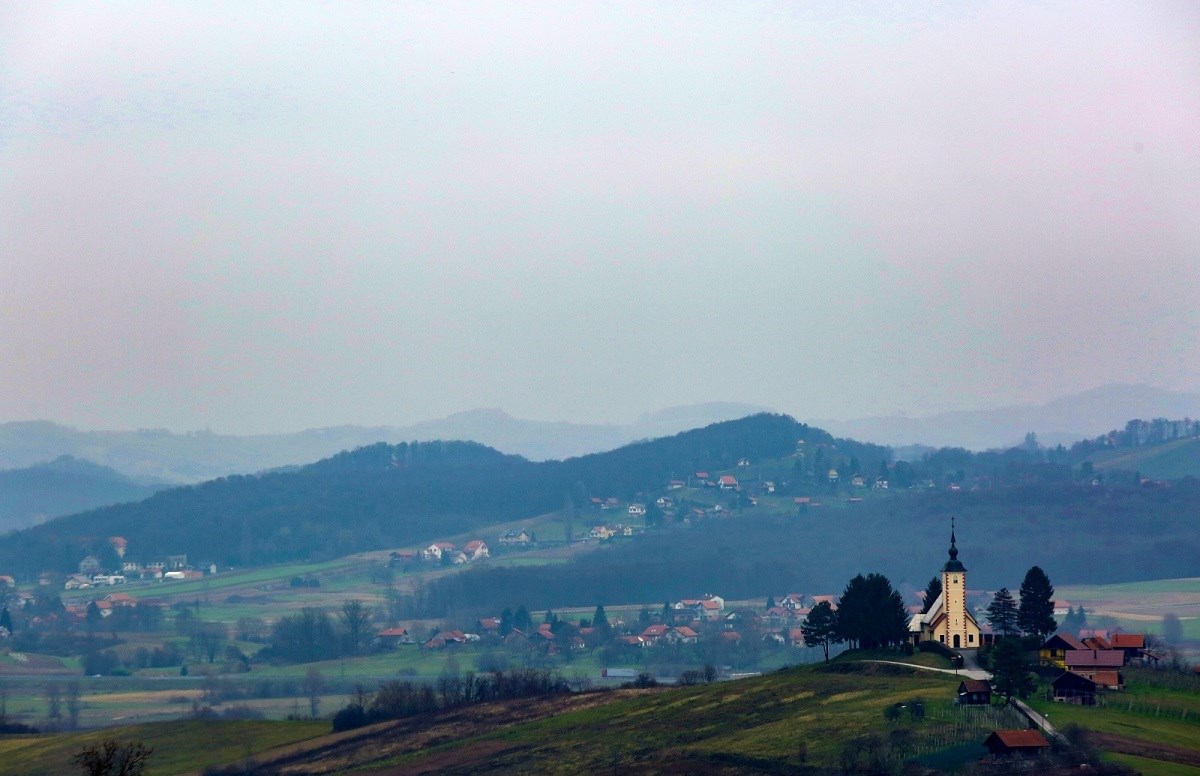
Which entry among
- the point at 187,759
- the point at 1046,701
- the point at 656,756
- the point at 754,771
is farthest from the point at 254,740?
the point at 1046,701

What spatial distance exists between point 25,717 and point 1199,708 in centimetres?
10312

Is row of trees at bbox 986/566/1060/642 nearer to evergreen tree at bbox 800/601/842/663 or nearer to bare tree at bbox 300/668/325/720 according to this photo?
evergreen tree at bbox 800/601/842/663

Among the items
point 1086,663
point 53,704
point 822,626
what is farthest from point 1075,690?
point 53,704

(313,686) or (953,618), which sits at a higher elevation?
(953,618)

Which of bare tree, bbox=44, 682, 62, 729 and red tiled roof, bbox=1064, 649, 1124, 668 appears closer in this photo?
red tiled roof, bbox=1064, 649, 1124, 668

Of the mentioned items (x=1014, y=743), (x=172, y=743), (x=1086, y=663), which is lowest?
(x=172, y=743)

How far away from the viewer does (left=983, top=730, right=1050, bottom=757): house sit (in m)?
87.6

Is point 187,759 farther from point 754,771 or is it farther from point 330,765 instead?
point 754,771

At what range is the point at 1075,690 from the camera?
10162 centimetres

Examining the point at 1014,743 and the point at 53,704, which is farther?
the point at 53,704

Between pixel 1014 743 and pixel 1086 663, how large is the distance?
1994 cm

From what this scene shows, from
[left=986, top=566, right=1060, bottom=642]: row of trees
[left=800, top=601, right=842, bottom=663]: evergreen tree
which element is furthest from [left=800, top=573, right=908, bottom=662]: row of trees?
[left=986, top=566, right=1060, bottom=642]: row of trees

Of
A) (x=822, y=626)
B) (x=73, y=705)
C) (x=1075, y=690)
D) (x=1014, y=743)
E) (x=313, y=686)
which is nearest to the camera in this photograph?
(x=1014, y=743)

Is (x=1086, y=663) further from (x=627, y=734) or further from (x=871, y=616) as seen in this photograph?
(x=627, y=734)
